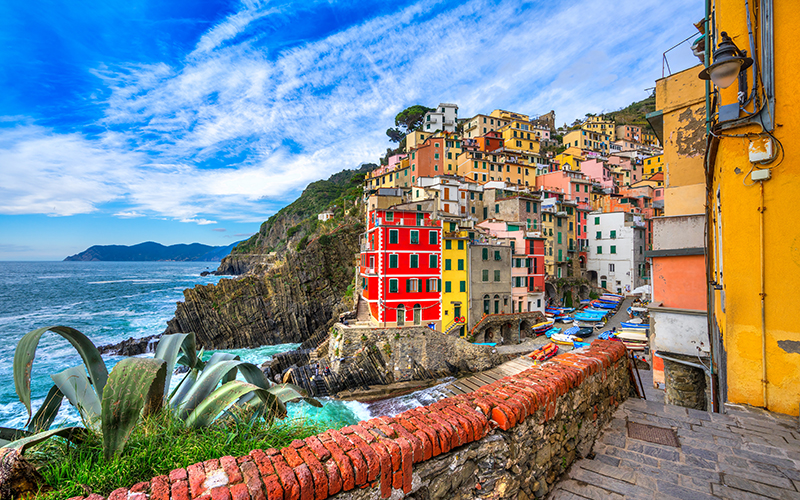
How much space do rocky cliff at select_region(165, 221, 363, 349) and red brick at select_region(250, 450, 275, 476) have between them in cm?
3631

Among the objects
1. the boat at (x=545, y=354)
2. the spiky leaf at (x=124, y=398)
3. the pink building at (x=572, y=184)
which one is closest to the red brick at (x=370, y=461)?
the spiky leaf at (x=124, y=398)

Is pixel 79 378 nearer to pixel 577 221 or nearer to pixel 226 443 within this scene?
pixel 226 443

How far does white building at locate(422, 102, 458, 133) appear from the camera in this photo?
74.4 meters

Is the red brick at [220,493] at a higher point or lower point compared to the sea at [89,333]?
higher

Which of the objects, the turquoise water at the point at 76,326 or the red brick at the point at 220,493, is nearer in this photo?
the red brick at the point at 220,493

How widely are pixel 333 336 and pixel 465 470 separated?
2467 centimetres

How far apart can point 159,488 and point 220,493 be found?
14.5 inches

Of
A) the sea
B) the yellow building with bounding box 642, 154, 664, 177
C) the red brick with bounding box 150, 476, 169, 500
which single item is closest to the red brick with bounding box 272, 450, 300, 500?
the red brick with bounding box 150, 476, 169, 500

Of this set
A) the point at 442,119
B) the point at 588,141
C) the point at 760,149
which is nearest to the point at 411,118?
the point at 442,119

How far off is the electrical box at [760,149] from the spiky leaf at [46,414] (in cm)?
880

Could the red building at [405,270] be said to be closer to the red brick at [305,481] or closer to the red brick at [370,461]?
the red brick at [370,461]

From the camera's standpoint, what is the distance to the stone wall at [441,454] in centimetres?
221

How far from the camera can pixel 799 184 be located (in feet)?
16.1

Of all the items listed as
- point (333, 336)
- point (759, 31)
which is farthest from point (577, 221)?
point (759, 31)
